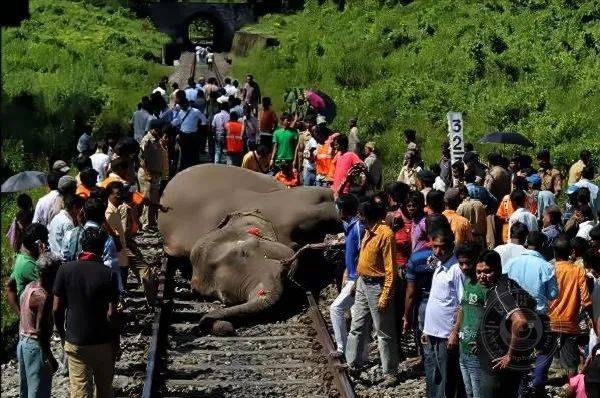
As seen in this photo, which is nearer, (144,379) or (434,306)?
(434,306)

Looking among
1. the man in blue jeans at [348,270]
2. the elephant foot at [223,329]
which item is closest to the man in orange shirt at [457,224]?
the man in blue jeans at [348,270]

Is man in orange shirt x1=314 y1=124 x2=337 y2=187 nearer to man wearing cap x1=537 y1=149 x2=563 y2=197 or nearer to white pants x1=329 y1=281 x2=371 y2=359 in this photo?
man wearing cap x1=537 y1=149 x2=563 y2=197

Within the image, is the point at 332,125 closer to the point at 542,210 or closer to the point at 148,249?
the point at 148,249

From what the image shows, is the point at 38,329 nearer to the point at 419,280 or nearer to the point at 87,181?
the point at 419,280

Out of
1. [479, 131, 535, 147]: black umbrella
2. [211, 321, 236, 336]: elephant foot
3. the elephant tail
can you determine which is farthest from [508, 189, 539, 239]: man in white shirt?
[479, 131, 535, 147]: black umbrella

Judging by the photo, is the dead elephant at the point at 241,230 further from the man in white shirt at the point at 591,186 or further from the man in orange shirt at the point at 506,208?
the man in white shirt at the point at 591,186

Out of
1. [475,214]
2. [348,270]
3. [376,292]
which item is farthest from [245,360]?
[475,214]

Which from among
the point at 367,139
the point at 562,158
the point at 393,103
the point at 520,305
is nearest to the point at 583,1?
the point at 393,103

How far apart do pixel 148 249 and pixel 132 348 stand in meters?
5.70

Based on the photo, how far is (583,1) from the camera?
36.4 m

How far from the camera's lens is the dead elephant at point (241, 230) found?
14.5 meters

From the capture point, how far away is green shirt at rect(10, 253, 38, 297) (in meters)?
9.97

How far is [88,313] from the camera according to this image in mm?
9258

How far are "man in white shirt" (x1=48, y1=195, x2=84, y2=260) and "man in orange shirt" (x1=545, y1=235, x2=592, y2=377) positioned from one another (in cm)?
460
